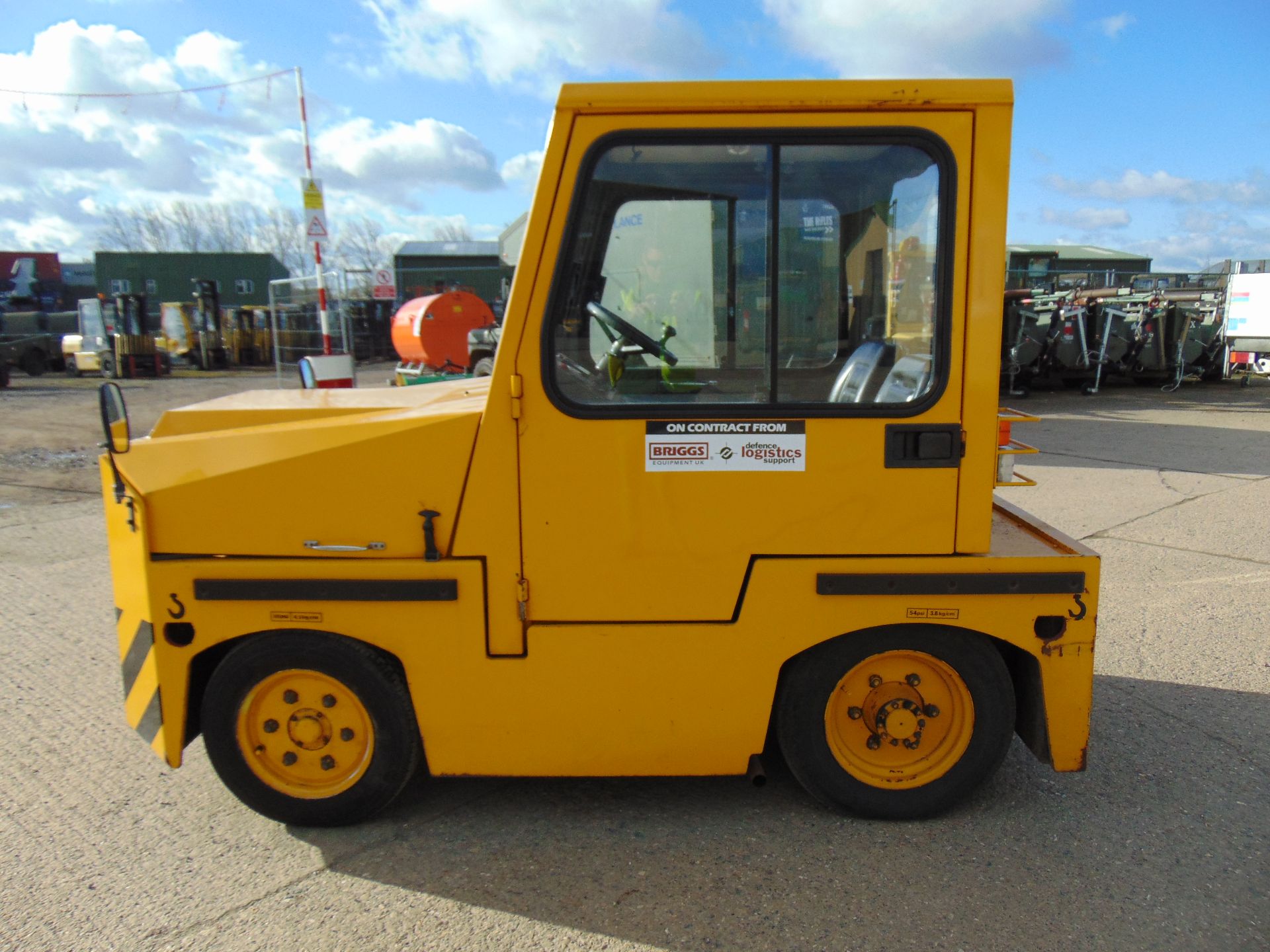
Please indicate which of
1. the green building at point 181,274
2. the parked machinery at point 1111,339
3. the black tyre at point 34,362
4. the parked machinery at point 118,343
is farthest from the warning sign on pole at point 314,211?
the green building at point 181,274

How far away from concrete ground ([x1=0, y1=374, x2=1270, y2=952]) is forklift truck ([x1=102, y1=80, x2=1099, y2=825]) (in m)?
0.25

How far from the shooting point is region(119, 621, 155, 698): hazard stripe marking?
2863mm

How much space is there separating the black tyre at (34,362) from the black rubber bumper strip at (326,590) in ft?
90.8

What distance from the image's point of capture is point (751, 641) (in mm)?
2779

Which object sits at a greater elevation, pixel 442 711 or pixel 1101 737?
pixel 442 711

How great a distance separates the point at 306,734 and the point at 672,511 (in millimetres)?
1413

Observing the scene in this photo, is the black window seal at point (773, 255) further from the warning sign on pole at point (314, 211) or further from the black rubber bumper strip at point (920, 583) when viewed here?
the warning sign on pole at point (314, 211)

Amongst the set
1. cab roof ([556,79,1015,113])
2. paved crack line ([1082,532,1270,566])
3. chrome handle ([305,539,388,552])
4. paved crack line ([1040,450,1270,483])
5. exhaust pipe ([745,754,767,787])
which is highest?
cab roof ([556,79,1015,113])

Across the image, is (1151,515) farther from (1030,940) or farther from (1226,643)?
(1030,940)

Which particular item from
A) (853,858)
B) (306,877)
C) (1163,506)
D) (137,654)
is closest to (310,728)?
(306,877)

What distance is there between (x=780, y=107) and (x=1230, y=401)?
17290 mm

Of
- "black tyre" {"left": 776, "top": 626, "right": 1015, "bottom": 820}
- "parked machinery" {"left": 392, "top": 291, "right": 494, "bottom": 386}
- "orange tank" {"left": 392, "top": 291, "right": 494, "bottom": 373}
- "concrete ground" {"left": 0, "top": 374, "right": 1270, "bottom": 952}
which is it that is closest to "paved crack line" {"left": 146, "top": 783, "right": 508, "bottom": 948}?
"concrete ground" {"left": 0, "top": 374, "right": 1270, "bottom": 952}

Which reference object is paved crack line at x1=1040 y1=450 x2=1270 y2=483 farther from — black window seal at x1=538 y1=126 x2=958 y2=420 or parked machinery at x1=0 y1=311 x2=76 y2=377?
parked machinery at x1=0 y1=311 x2=76 y2=377

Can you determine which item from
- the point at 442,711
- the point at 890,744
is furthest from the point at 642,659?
the point at 890,744
